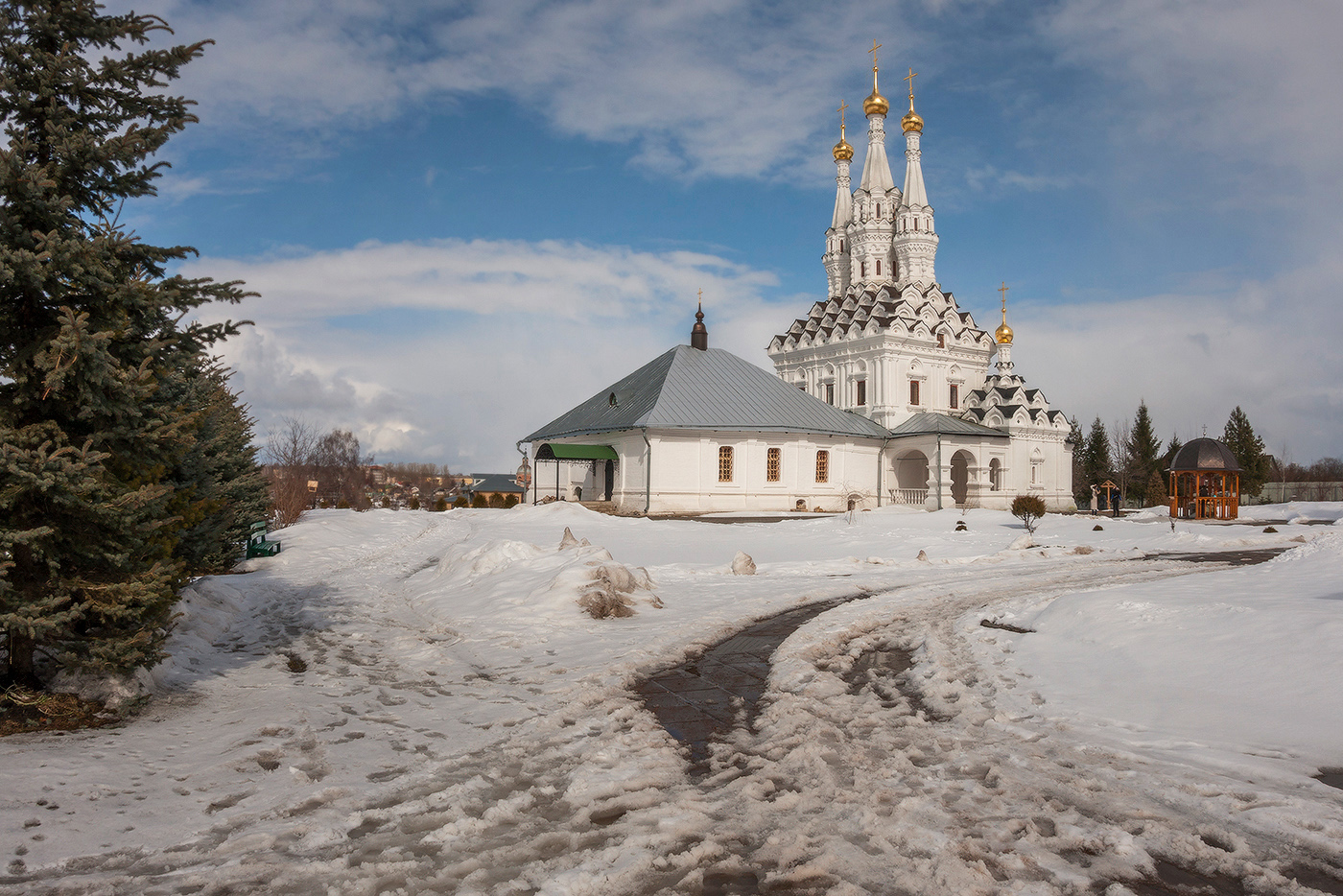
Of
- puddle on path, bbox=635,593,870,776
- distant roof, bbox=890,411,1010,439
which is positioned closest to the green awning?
distant roof, bbox=890,411,1010,439

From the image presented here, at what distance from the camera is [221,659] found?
8477 mm

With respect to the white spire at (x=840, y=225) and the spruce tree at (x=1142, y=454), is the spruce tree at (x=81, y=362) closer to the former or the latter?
the white spire at (x=840, y=225)

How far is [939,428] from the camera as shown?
3953 cm

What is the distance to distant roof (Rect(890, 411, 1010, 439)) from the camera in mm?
39562

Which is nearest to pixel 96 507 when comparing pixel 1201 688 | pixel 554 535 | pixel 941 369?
pixel 1201 688

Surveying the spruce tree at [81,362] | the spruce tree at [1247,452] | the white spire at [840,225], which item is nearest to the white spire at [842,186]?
the white spire at [840,225]

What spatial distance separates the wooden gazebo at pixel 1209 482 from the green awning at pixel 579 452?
2393cm

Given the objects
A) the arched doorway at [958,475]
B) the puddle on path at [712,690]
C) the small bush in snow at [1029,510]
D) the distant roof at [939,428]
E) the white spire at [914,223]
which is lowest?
the puddle on path at [712,690]

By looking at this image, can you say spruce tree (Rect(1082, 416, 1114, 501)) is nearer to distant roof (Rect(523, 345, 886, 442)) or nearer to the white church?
the white church

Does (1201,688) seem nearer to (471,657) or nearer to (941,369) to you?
(471,657)

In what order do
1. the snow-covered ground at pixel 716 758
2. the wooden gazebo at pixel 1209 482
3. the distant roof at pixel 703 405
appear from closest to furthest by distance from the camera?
the snow-covered ground at pixel 716 758 → the wooden gazebo at pixel 1209 482 → the distant roof at pixel 703 405

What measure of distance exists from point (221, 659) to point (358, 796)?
482 cm

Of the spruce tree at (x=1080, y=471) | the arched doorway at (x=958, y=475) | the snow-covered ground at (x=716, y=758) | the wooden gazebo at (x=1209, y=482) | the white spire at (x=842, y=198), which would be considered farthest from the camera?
the spruce tree at (x=1080, y=471)

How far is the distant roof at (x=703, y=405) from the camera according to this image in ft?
114
